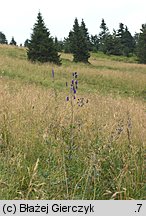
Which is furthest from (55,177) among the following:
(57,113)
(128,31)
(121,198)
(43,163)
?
(128,31)

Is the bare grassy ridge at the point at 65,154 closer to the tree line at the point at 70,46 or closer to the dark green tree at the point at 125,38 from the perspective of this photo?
the tree line at the point at 70,46

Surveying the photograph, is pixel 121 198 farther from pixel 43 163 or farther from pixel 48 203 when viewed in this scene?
pixel 43 163

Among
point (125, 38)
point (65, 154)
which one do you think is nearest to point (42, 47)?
point (65, 154)

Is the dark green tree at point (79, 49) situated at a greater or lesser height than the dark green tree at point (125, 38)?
lesser

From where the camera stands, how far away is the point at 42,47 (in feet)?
72.2

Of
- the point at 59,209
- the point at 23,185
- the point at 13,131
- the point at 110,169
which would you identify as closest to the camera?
the point at 59,209

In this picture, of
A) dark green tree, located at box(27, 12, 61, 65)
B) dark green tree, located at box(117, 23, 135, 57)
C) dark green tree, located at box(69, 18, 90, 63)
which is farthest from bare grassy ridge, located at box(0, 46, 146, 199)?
dark green tree, located at box(117, 23, 135, 57)

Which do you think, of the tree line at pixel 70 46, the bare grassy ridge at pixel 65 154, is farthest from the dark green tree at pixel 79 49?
the bare grassy ridge at pixel 65 154

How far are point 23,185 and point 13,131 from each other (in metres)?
1.04

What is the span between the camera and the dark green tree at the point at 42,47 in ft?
72.0

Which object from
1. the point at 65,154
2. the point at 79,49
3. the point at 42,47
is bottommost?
the point at 65,154

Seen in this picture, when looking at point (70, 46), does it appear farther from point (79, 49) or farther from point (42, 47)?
point (42, 47)

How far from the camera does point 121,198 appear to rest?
2475 millimetres

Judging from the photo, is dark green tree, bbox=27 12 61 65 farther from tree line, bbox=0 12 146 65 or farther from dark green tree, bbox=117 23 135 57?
dark green tree, bbox=117 23 135 57
